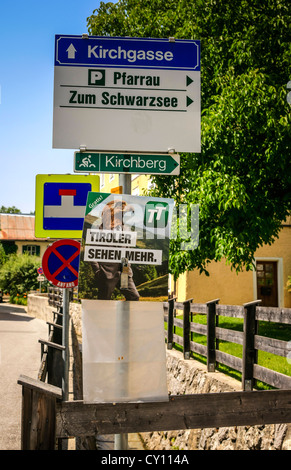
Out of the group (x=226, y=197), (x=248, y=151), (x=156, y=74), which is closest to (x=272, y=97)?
(x=248, y=151)

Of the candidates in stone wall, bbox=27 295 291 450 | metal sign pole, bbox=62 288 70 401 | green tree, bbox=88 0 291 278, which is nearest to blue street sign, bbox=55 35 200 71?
stone wall, bbox=27 295 291 450

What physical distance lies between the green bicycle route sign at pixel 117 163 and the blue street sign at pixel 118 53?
20.7 inches

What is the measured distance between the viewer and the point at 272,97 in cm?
942

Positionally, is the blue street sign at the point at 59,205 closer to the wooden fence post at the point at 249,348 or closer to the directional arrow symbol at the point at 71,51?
the wooden fence post at the point at 249,348

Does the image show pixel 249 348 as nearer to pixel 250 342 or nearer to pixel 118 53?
pixel 250 342

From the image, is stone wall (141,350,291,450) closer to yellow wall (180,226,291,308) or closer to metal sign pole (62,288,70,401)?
metal sign pole (62,288,70,401)

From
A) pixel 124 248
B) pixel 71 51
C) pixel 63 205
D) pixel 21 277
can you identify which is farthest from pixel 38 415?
pixel 21 277

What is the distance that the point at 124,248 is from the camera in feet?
7.89

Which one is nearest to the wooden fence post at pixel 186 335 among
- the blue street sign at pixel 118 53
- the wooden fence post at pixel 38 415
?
the blue street sign at pixel 118 53
